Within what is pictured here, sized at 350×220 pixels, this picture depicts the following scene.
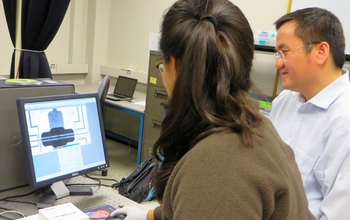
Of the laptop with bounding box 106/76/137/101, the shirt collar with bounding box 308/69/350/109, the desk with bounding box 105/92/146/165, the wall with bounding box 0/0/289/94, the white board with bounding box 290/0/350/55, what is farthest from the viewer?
the wall with bounding box 0/0/289/94

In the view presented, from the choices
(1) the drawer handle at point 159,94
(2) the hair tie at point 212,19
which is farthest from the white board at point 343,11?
(2) the hair tie at point 212,19

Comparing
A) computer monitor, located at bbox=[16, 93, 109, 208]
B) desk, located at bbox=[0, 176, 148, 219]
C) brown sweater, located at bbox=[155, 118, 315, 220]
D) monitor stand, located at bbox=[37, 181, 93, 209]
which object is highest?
brown sweater, located at bbox=[155, 118, 315, 220]

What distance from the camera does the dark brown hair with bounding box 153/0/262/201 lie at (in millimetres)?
701

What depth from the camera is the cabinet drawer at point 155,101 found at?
3.30m

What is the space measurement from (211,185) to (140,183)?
1.22 meters

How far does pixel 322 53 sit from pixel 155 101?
208cm

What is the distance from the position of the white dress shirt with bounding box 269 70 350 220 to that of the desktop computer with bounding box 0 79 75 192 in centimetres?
108

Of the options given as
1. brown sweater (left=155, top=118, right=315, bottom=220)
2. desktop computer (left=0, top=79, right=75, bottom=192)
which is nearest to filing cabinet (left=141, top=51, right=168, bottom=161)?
desktop computer (left=0, top=79, right=75, bottom=192)

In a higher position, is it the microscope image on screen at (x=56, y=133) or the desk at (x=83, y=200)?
the microscope image on screen at (x=56, y=133)

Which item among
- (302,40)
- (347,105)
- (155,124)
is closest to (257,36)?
(155,124)

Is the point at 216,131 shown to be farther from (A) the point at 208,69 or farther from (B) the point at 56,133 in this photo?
(B) the point at 56,133

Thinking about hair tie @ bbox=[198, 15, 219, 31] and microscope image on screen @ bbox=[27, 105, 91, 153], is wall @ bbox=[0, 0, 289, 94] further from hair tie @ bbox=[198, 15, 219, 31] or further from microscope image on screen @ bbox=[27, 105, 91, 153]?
hair tie @ bbox=[198, 15, 219, 31]

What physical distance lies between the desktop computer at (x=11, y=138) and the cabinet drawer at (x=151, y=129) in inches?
77.9

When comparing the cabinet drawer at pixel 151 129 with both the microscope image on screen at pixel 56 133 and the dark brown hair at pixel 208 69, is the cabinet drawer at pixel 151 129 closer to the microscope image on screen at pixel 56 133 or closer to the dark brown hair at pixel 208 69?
the microscope image on screen at pixel 56 133
